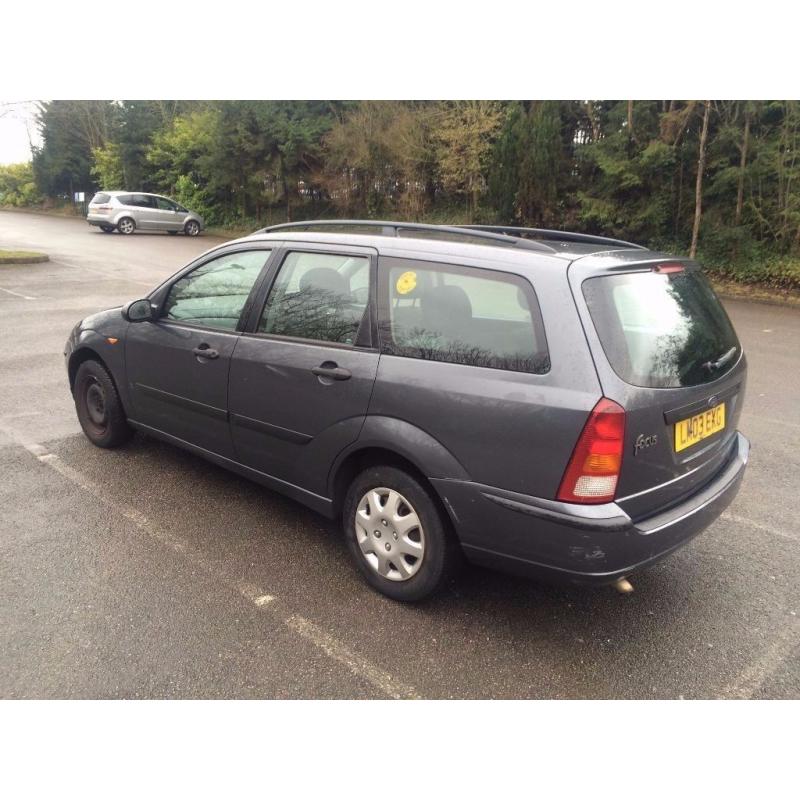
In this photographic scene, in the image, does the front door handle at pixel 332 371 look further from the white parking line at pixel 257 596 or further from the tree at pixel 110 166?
the tree at pixel 110 166

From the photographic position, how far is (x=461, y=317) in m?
2.81

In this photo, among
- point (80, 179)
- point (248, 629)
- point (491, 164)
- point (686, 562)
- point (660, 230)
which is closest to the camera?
point (248, 629)

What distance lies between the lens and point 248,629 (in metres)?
2.84

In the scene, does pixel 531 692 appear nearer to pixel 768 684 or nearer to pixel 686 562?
pixel 768 684

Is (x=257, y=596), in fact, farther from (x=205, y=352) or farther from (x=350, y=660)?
(x=205, y=352)

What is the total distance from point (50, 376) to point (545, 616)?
5658mm

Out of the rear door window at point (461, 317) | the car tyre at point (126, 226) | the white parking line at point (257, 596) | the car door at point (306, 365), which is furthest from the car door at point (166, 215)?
the rear door window at point (461, 317)

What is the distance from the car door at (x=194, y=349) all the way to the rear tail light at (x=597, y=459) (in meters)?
2.00

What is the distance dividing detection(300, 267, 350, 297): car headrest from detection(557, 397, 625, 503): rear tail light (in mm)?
1378

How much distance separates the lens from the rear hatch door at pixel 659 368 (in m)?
2.51

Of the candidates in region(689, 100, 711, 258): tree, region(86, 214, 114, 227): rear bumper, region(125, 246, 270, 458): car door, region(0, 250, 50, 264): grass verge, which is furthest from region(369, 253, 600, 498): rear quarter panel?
region(86, 214, 114, 227): rear bumper

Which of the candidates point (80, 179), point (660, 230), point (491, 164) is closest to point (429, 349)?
point (660, 230)

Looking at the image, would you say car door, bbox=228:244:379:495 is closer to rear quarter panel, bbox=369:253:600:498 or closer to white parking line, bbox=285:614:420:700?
rear quarter panel, bbox=369:253:600:498

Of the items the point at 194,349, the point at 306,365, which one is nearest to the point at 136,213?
the point at 194,349
